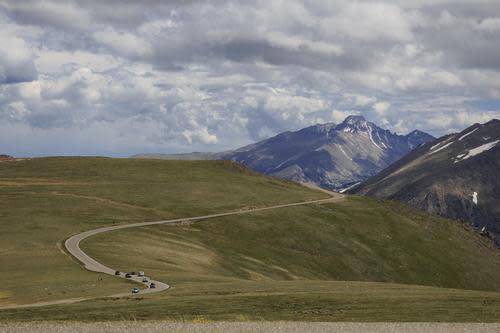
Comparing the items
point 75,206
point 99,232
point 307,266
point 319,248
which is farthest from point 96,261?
point 319,248

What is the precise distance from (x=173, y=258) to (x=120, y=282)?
27.1m

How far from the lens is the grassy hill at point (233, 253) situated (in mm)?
45344

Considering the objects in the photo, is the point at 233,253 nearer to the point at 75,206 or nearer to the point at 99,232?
the point at 99,232

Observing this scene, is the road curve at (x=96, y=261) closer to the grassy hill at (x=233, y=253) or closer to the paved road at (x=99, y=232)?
the paved road at (x=99, y=232)

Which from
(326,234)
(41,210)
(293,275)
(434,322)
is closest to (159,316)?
(434,322)

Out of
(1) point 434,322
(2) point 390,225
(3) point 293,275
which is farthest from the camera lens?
(2) point 390,225

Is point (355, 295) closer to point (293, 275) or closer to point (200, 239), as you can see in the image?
point (293, 275)

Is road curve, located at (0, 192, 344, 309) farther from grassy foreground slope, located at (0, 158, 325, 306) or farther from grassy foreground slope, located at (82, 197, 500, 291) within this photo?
grassy foreground slope, located at (82, 197, 500, 291)

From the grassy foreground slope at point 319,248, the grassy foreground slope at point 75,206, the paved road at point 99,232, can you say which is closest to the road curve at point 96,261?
the paved road at point 99,232

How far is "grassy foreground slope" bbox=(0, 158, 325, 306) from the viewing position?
67.9 m

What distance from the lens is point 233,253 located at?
117625mm

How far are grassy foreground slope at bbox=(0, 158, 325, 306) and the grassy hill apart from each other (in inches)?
13.5

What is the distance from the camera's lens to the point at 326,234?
14912 centimetres

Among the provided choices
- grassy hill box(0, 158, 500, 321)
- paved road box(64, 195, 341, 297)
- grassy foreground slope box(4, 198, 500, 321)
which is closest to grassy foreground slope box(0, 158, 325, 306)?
grassy hill box(0, 158, 500, 321)
